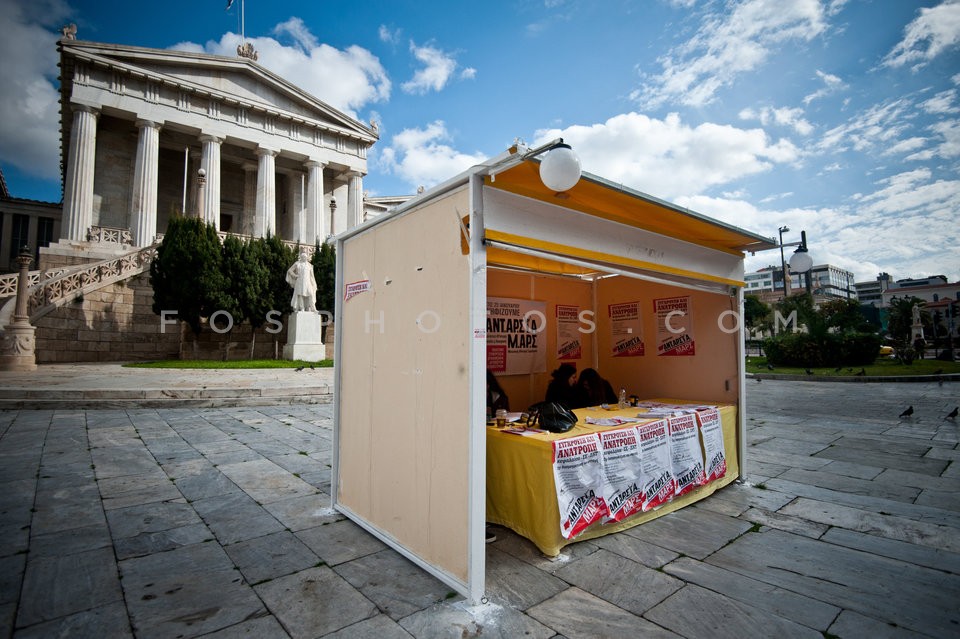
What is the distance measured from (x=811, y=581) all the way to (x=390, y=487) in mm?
2995

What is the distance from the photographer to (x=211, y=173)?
90.8 feet

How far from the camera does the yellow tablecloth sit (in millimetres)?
3260

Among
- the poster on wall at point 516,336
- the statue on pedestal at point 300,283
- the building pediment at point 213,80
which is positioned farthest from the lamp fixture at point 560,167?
the building pediment at point 213,80

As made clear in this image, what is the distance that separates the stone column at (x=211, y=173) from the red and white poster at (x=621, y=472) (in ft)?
97.2

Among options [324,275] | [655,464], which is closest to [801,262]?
[655,464]

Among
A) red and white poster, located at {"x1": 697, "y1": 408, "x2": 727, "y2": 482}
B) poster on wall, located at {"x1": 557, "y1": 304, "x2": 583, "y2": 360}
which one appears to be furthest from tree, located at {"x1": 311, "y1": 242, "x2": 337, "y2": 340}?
red and white poster, located at {"x1": 697, "y1": 408, "x2": 727, "y2": 482}

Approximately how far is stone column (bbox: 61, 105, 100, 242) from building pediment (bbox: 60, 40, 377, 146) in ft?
8.77

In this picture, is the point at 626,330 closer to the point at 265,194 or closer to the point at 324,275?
the point at 324,275

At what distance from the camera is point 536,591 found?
112 inches

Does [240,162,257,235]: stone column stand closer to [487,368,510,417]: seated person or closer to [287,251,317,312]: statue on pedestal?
[287,251,317,312]: statue on pedestal

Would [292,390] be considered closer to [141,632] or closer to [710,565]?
[141,632]

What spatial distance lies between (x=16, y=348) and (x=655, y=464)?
17328 millimetres

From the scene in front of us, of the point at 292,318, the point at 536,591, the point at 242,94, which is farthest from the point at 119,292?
the point at 536,591

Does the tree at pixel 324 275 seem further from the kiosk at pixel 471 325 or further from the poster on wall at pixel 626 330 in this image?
the kiosk at pixel 471 325
